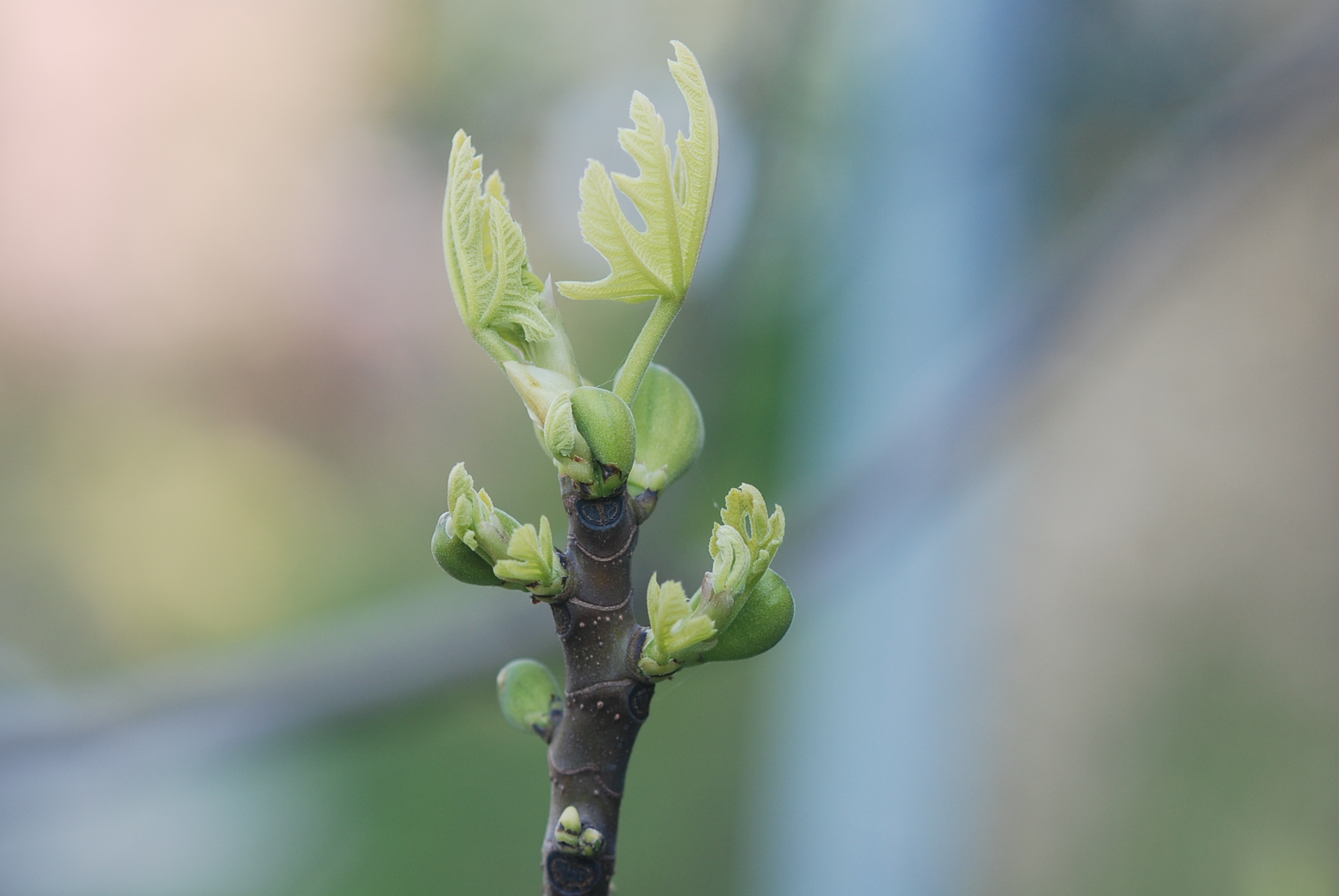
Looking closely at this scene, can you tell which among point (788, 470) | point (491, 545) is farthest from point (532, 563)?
point (788, 470)

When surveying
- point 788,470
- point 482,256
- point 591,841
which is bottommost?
point 591,841

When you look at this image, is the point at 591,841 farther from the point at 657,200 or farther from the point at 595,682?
the point at 657,200

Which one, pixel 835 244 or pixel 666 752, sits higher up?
pixel 835 244

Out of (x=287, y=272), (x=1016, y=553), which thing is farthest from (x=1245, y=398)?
(x=287, y=272)

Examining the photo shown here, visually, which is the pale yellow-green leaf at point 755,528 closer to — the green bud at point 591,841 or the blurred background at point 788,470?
the green bud at point 591,841

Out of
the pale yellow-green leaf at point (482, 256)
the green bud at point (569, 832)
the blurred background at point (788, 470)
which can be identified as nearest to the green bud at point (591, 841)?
the green bud at point (569, 832)

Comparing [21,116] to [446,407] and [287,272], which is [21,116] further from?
[446,407]

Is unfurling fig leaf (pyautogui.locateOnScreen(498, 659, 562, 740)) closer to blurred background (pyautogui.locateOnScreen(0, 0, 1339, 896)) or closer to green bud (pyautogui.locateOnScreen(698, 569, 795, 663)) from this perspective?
green bud (pyautogui.locateOnScreen(698, 569, 795, 663))
